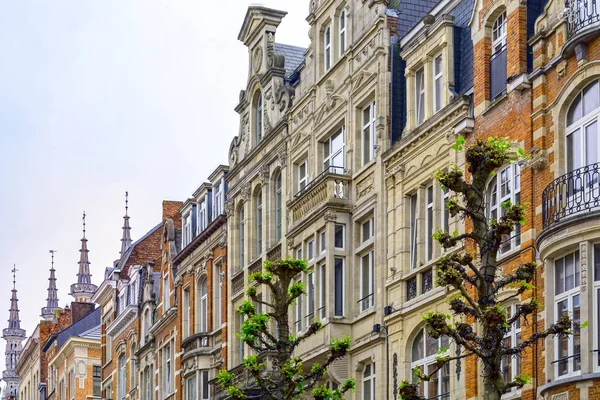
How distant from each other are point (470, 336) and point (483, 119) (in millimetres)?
9456

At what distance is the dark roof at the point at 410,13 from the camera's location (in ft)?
131

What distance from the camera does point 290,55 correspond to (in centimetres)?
4978

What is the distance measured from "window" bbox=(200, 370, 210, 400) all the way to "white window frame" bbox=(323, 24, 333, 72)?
46.2 ft

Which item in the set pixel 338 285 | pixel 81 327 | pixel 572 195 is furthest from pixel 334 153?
pixel 81 327

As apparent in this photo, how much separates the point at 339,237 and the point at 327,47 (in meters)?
6.24

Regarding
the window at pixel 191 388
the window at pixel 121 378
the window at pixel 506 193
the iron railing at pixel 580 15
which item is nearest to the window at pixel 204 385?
the window at pixel 191 388

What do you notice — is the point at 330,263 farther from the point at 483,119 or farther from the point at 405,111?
the point at 483,119

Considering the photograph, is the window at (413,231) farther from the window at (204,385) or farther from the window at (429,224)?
the window at (204,385)

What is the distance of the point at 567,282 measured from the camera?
29.0 meters

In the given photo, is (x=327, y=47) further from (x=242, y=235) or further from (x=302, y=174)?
(x=242, y=235)

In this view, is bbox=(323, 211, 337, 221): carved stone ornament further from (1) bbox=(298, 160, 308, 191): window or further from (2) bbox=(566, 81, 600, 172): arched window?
(2) bbox=(566, 81, 600, 172): arched window

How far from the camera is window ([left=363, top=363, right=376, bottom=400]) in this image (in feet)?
127

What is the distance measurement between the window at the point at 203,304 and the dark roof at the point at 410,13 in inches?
688

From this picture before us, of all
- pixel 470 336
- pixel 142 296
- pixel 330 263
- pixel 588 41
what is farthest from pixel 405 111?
pixel 142 296
